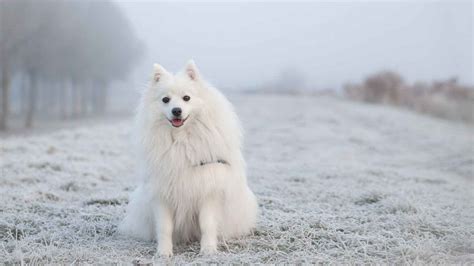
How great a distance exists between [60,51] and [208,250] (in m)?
21.9

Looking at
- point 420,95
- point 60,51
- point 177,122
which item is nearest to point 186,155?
point 177,122

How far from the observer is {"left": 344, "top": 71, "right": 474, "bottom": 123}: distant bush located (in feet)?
69.0

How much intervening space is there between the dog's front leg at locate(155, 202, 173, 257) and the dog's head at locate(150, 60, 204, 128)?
0.69m

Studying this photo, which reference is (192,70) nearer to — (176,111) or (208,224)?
(176,111)

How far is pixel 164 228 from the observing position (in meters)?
3.83

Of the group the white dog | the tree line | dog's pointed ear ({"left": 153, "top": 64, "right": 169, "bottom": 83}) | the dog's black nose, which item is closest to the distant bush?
the tree line

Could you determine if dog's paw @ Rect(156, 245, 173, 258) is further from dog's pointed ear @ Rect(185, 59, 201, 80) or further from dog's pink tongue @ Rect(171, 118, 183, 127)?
dog's pointed ear @ Rect(185, 59, 201, 80)

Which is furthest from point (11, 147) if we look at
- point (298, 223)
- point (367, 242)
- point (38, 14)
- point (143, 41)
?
point (143, 41)

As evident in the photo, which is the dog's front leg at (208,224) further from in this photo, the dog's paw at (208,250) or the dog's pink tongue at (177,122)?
the dog's pink tongue at (177,122)

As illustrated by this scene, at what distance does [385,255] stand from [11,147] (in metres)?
8.33

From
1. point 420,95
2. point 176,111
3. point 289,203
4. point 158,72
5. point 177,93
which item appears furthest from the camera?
point 420,95

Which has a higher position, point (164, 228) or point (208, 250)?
point (164, 228)

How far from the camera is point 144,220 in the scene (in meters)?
4.13

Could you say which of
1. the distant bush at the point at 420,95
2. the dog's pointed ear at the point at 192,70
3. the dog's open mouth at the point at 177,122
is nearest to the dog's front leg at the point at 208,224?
the dog's open mouth at the point at 177,122
